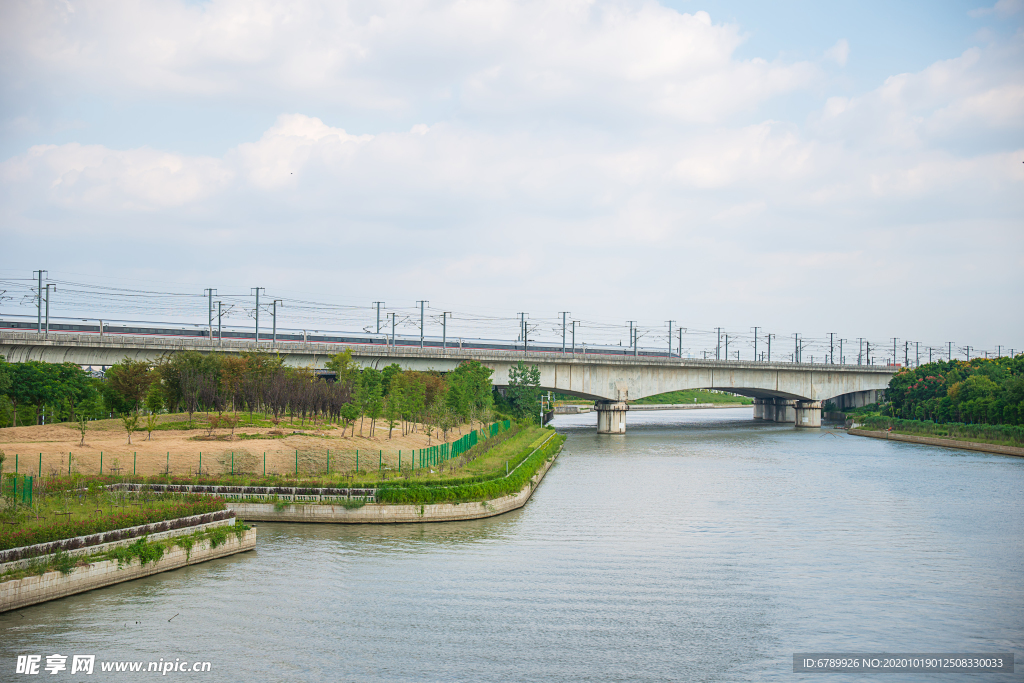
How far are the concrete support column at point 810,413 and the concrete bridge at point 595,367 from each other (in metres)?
0.12

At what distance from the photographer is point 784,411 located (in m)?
104

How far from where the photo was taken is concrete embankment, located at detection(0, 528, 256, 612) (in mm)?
19672

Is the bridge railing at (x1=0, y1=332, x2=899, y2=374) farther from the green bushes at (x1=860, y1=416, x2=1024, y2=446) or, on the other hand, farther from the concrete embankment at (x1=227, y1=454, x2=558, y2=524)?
the concrete embankment at (x1=227, y1=454, x2=558, y2=524)

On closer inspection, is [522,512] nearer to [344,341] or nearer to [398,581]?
[398,581]

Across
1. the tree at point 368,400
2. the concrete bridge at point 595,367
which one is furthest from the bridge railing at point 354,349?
the tree at point 368,400

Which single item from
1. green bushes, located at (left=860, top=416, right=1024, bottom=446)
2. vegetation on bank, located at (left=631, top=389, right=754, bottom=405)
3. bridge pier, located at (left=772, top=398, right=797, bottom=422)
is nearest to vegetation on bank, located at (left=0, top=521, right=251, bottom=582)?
green bushes, located at (left=860, top=416, right=1024, bottom=446)

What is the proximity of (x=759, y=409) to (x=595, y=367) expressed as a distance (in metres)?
44.5

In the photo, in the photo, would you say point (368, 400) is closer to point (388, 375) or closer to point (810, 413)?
point (388, 375)

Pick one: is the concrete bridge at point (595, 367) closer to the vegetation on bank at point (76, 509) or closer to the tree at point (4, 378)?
the tree at point (4, 378)

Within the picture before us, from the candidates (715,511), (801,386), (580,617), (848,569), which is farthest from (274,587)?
(801,386)

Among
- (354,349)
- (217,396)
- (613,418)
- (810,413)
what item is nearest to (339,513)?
(217,396)

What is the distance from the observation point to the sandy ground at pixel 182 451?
33.5m

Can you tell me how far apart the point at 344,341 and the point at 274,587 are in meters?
51.0

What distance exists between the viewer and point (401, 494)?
1231 inches
